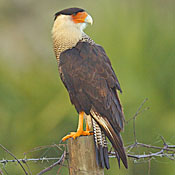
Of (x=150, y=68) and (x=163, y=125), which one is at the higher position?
(x=150, y=68)

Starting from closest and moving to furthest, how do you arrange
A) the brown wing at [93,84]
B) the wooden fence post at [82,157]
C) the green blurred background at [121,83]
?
the wooden fence post at [82,157] < the brown wing at [93,84] < the green blurred background at [121,83]

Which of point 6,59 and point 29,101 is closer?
point 29,101

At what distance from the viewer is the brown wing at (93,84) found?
8.70 feet

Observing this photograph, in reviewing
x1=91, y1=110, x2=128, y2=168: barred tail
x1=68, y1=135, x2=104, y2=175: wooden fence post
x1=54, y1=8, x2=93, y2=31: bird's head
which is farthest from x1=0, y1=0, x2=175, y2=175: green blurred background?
x1=68, y1=135, x2=104, y2=175: wooden fence post

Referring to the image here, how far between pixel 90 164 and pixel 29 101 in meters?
2.75

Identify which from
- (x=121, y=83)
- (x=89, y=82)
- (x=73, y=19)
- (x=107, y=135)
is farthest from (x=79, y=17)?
(x=121, y=83)

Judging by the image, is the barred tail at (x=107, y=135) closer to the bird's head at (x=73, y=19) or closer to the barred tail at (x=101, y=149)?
the barred tail at (x=101, y=149)

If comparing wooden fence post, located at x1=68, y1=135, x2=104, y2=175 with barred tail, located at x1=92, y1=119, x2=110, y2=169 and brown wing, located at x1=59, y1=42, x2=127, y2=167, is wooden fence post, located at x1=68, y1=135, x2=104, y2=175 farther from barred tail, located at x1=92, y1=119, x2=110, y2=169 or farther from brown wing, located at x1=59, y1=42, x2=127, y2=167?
brown wing, located at x1=59, y1=42, x2=127, y2=167

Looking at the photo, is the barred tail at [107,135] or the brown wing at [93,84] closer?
the barred tail at [107,135]

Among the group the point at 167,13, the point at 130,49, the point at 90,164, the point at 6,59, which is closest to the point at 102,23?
the point at 130,49

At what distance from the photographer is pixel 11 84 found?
192 inches

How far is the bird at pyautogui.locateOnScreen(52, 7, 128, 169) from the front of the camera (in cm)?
255

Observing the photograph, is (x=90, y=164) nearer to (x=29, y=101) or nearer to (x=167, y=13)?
(x=29, y=101)

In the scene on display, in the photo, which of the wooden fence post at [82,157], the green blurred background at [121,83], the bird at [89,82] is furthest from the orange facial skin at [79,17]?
the green blurred background at [121,83]
